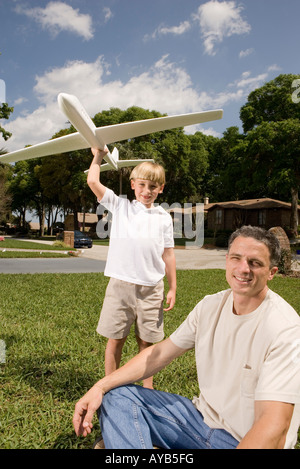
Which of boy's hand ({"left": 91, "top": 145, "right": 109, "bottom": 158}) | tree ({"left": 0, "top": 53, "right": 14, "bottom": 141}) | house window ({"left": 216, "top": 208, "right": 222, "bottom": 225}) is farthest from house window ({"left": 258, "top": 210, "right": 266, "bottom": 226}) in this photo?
boy's hand ({"left": 91, "top": 145, "right": 109, "bottom": 158})

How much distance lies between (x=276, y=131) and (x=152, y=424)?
27958mm

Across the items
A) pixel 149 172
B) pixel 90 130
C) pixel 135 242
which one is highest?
pixel 90 130

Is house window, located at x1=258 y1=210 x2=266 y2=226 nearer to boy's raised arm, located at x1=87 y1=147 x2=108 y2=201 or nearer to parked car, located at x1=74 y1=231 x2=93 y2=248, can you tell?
parked car, located at x1=74 y1=231 x2=93 y2=248

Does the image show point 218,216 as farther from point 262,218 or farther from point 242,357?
point 242,357

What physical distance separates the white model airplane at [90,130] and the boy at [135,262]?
1.22 ft

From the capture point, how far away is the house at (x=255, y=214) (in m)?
35.0

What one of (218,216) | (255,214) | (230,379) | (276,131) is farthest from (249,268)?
(218,216)

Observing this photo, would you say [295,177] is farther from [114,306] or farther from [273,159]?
[114,306]

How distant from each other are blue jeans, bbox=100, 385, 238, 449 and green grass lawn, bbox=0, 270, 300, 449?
2.46 feet

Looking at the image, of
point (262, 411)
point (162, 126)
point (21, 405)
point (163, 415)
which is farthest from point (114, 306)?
point (162, 126)

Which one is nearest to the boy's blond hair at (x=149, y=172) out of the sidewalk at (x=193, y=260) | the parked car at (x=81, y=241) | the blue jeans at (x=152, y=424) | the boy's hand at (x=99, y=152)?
the boy's hand at (x=99, y=152)

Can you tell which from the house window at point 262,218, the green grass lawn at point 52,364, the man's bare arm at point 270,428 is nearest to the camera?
the man's bare arm at point 270,428

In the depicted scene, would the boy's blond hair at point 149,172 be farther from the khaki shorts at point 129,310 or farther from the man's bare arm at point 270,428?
the man's bare arm at point 270,428

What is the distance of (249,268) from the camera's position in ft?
5.38
